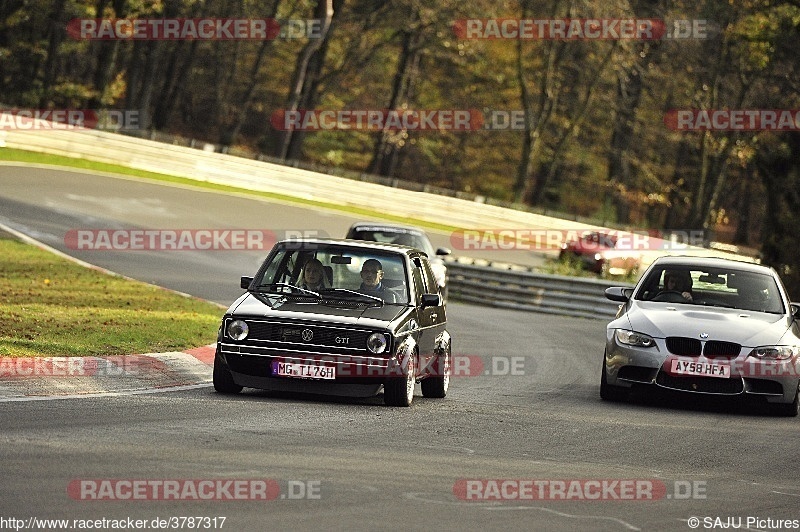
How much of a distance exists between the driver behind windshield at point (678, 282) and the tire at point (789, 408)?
5.14ft

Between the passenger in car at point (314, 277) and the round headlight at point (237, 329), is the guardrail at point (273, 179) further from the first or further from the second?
the round headlight at point (237, 329)

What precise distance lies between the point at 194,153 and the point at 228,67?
33.4 m

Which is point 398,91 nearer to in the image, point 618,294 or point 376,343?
point 618,294

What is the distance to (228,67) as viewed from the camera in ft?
252

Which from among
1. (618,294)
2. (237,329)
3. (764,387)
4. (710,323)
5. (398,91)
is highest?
(398,91)

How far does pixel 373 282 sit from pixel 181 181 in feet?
101

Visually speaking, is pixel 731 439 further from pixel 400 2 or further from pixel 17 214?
pixel 400 2

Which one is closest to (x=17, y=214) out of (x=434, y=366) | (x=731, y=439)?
(x=434, y=366)

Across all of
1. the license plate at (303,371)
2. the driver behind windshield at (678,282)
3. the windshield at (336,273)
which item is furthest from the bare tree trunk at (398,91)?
the license plate at (303,371)

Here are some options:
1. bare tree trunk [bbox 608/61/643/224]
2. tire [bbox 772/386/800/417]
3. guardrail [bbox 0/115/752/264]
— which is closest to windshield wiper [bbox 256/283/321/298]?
tire [bbox 772/386/800/417]

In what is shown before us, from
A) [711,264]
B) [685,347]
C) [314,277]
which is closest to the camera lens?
[314,277]

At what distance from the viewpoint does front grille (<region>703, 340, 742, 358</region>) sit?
13.8 meters

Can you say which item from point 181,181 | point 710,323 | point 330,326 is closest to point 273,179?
point 181,181

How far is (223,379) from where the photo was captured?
12.2 m
